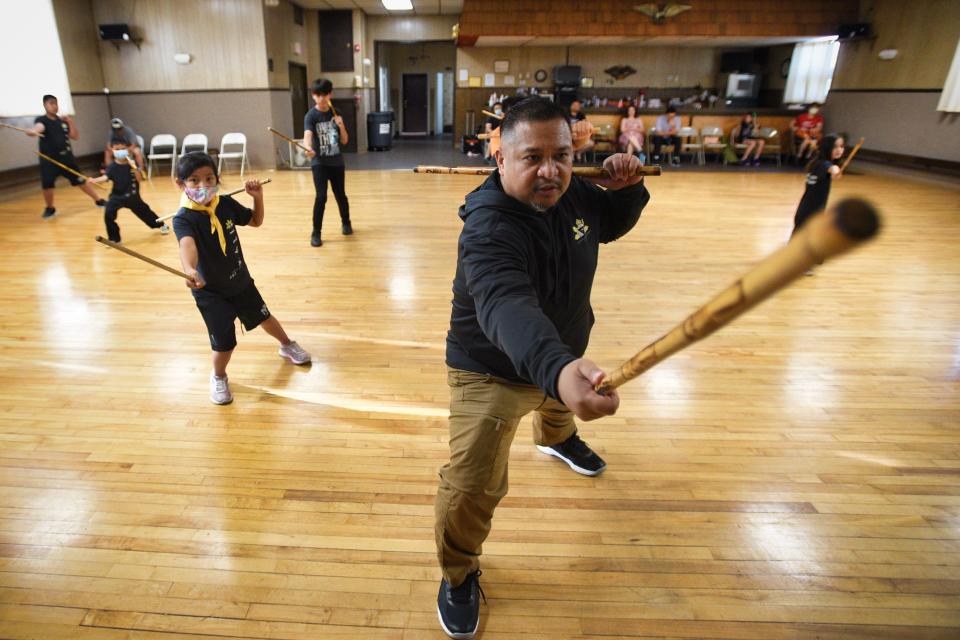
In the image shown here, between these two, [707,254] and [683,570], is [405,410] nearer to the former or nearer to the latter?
[683,570]

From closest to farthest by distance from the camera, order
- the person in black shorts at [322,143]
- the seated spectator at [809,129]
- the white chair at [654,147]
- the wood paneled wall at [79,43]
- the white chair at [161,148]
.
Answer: the person in black shorts at [322,143] < the wood paneled wall at [79,43] < the white chair at [161,148] < the seated spectator at [809,129] < the white chair at [654,147]

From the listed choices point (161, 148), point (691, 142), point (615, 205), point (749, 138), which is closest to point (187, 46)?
point (161, 148)

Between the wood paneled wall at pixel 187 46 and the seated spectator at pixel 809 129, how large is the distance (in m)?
10.5

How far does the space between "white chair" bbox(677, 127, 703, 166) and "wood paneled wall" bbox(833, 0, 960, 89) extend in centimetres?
311

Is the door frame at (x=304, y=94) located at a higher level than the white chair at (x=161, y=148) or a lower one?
higher

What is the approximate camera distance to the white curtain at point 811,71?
12.0 meters

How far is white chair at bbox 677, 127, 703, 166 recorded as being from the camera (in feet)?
37.6

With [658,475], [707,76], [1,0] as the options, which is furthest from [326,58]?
[658,475]

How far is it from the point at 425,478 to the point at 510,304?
1.23 m

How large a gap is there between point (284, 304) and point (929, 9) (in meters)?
12.0

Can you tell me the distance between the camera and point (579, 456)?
84.8 inches

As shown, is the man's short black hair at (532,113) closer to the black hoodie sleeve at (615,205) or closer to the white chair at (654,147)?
the black hoodie sleeve at (615,205)

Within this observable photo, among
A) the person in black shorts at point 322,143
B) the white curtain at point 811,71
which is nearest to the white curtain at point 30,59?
the person in black shorts at point 322,143

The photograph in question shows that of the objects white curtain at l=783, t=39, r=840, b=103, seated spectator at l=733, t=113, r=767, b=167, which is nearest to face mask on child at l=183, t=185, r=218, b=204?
seated spectator at l=733, t=113, r=767, b=167
